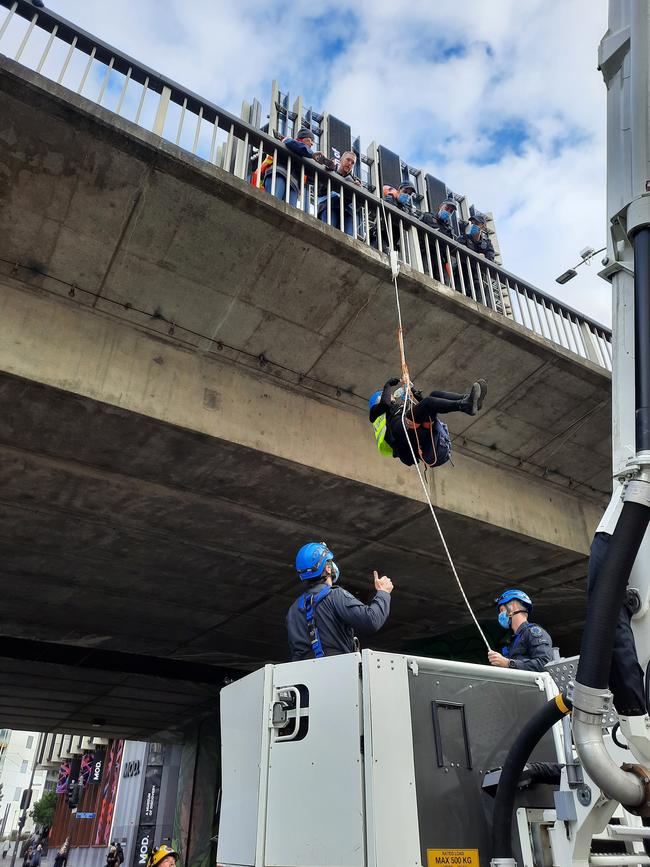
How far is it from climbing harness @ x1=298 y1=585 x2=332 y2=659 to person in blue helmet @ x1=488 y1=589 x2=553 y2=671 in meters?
1.34

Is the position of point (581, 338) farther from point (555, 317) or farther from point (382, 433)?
point (382, 433)

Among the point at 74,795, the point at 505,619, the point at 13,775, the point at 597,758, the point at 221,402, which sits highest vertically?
the point at 13,775

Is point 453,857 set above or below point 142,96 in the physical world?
below

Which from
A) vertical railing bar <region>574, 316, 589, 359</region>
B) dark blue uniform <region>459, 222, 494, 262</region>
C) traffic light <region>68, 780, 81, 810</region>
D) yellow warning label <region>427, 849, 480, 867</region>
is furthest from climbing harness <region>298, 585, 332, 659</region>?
traffic light <region>68, 780, 81, 810</region>

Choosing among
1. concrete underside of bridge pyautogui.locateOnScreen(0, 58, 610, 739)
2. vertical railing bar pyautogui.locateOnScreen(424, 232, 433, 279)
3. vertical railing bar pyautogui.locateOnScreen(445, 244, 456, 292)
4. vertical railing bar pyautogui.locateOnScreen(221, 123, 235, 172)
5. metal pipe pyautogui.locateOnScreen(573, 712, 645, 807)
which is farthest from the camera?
vertical railing bar pyautogui.locateOnScreen(445, 244, 456, 292)

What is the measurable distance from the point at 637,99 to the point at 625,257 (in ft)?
3.18

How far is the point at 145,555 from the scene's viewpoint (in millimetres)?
10094

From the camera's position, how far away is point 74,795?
43281 mm

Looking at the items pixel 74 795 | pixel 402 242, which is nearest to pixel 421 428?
pixel 402 242

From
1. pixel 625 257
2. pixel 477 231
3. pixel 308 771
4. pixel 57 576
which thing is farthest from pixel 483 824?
pixel 477 231

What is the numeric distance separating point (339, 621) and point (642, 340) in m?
2.79

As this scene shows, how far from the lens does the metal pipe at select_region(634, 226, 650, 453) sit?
283 centimetres

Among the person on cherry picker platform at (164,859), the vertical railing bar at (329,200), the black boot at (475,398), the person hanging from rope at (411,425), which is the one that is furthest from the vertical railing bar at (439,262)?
the person on cherry picker platform at (164,859)

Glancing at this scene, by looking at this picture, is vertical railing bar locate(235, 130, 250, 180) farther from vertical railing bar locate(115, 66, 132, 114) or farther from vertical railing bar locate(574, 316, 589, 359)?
vertical railing bar locate(574, 316, 589, 359)
